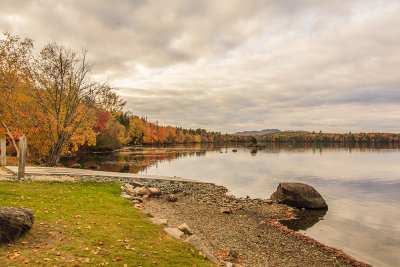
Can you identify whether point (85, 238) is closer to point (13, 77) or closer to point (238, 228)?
point (238, 228)

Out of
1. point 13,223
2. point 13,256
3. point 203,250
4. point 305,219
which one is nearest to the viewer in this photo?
point 13,256

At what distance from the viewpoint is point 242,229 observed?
583 inches

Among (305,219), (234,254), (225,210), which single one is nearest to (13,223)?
(234,254)

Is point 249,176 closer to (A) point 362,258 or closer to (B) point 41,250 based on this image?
(A) point 362,258

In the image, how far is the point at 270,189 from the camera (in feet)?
97.8

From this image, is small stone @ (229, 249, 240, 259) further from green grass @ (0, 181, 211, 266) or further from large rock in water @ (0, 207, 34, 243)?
large rock in water @ (0, 207, 34, 243)

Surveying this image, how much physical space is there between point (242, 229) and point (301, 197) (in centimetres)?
950

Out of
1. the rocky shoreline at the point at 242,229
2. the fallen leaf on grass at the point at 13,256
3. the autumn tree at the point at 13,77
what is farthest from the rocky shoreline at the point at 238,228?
the autumn tree at the point at 13,77

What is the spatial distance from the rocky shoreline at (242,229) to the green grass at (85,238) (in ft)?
7.53

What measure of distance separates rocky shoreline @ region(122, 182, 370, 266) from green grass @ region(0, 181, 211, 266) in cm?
230

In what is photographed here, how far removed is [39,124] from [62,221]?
80.1 feet

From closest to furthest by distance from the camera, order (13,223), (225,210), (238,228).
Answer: (13,223) → (238,228) → (225,210)

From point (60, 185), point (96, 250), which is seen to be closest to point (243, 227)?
point (96, 250)

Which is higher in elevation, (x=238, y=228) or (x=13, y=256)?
(x=13, y=256)
